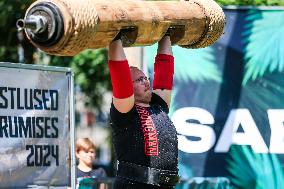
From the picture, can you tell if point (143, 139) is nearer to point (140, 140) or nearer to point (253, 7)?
point (140, 140)

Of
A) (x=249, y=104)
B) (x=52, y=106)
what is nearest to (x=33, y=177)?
(x=52, y=106)

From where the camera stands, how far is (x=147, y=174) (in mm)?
5379

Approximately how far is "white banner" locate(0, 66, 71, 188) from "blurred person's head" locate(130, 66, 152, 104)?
62.1 inches

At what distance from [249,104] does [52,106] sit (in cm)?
177

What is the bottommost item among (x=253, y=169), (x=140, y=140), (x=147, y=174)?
(x=253, y=169)

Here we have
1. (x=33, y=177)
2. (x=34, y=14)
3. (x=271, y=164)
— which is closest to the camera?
(x=34, y=14)

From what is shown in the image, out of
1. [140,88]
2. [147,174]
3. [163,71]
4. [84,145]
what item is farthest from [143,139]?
[84,145]

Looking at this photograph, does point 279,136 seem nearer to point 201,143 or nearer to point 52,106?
point 201,143

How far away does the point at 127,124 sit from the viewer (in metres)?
5.42

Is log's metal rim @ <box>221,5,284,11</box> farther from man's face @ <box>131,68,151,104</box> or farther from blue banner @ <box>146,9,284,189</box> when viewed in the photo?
man's face @ <box>131,68,151,104</box>

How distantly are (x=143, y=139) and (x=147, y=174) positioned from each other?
0.21 meters

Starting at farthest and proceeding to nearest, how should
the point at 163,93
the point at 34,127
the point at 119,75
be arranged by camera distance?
the point at 34,127 → the point at 163,93 → the point at 119,75

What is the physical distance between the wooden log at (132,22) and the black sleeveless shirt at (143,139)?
1.45ft

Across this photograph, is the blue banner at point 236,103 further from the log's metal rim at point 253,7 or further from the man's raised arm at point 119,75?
the man's raised arm at point 119,75
